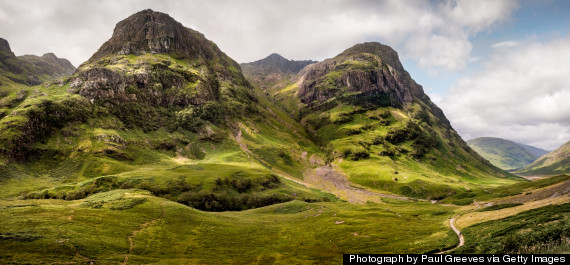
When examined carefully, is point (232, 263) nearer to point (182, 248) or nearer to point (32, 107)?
point (182, 248)

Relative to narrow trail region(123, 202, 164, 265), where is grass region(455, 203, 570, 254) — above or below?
above

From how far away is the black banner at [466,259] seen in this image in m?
32.5

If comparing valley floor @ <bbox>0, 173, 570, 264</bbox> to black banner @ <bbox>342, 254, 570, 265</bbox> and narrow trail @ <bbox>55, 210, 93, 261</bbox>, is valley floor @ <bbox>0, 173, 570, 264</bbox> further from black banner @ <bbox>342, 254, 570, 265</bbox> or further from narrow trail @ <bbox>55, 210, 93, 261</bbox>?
black banner @ <bbox>342, 254, 570, 265</bbox>

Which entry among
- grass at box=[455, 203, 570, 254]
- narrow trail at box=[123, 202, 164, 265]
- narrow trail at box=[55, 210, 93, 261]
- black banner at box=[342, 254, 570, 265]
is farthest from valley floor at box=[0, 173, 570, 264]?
black banner at box=[342, 254, 570, 265]

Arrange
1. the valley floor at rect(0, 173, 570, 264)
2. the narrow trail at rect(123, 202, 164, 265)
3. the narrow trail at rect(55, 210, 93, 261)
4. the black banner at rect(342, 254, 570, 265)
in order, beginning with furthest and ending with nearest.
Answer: the narrow trail at rect(123, 202, 164, 265) → the valley floor at rect(0, 173, 570, 264) → the narrow trail at rect(55, 210, 93, 261) → the black banner at rect(342, 254, 570, 265)

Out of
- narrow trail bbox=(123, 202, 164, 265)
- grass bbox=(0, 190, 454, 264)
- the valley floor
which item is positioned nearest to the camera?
the valley floor

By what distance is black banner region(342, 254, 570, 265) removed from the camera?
107 ft

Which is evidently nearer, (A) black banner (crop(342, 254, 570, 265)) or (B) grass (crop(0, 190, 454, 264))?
(A) black banner (crop(342, 254, 570, 265))

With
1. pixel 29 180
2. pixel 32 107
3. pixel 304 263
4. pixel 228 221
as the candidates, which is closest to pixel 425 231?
pixel 304 263

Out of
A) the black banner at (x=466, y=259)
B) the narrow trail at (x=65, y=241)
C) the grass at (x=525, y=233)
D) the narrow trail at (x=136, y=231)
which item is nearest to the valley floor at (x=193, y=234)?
the narrow trail at (x=136, y=231)

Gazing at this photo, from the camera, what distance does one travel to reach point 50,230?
58.4 meters

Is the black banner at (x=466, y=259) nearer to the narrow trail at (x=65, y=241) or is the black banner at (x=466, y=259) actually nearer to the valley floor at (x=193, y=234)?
the valley floor at (x=193, y=234)

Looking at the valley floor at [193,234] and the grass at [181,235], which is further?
the grass at [181,235]

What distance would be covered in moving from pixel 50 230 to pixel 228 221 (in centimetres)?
4937
